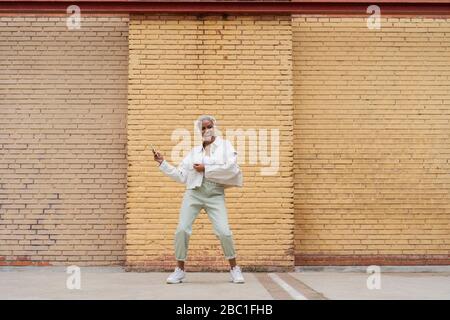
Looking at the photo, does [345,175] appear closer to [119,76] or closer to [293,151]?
[293,151]

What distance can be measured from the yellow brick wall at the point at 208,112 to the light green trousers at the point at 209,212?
1.37m

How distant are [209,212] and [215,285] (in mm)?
812

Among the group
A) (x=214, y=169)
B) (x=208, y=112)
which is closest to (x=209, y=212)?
(x=214, y=169)

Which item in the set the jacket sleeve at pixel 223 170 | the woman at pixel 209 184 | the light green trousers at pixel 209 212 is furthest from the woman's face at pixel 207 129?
the light green trousers at pixel 209 212

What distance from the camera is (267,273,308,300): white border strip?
5.59m

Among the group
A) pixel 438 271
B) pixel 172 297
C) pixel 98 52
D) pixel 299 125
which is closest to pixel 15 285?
pixel 172 297

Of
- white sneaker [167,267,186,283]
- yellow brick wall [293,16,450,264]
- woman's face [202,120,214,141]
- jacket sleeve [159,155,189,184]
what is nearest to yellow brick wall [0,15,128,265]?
white sneaker [167,267,186,283]

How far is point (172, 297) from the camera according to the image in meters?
5.58

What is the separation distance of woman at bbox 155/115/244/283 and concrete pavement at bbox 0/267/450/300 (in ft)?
1.16

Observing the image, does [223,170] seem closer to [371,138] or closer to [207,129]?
[207,129]

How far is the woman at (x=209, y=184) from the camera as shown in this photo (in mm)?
6637

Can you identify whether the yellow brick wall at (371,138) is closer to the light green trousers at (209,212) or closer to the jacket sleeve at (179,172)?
the light green trousers at (209,212)

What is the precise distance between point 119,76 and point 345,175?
3.57 meters

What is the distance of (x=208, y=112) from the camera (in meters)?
8.28
